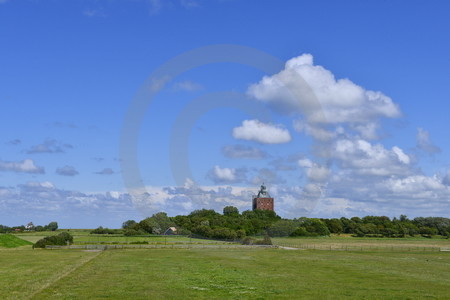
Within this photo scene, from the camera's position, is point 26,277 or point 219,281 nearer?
point 219,281

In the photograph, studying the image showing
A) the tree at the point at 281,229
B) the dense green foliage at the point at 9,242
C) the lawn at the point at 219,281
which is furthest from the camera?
the tree at the point at 281,229

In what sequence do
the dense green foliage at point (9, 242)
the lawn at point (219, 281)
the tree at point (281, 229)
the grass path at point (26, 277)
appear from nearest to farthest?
the grass path at point (26, 277) < the lawn at point (219, 281) < the dense green foliage at point (9, 242) < the tree at point (281, 229)

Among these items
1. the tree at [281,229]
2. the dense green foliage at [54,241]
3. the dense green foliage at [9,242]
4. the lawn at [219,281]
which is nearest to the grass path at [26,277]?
the lawn at [219,281]

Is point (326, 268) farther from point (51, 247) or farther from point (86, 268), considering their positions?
point (51, 247)

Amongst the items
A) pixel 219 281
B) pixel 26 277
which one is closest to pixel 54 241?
pixel 26 277

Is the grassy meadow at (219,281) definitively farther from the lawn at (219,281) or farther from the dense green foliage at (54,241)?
the dense green foliage at (54,241)

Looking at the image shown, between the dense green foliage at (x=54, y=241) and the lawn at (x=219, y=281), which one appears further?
the dense green foliage at (x=54, y=241)

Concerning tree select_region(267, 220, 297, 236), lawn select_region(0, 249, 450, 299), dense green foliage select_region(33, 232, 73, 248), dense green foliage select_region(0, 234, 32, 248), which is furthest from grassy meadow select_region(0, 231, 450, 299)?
tree select_region(267, 220, 297, 236)

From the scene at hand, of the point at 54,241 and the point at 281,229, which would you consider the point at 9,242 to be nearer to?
the point at 54,241

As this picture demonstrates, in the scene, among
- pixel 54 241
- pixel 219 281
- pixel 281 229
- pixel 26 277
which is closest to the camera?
pixel 219 281

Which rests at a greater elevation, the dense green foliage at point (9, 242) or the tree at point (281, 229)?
the tree at point (281, 229)

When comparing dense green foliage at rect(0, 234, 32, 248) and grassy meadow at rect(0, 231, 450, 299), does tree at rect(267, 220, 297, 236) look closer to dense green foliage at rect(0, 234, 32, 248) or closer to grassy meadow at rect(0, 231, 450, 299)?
dense green foliage at rect(0, 234, 32, 248)

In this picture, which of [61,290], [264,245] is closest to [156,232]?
[264,245]

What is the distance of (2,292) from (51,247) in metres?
69.6
